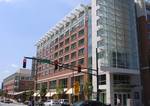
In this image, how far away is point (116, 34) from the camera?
6206 cm

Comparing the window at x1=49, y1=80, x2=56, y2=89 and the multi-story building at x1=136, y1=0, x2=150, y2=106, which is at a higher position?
the multi-story building at x1=136, y1=0, x2=150, y2=106

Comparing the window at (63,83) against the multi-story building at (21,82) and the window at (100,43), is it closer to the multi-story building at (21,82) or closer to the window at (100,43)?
the window at (100,43)

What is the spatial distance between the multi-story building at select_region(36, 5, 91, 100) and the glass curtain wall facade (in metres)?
8.49

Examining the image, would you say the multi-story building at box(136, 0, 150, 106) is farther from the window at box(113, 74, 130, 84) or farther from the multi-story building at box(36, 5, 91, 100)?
the multi-story building at box(36, 5, 91, 100)

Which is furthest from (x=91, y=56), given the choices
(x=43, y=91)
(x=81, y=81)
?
(x=43, y=91)

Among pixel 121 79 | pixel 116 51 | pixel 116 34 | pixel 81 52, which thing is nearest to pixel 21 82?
pixel 81 52

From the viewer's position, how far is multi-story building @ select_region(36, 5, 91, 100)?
71188mm

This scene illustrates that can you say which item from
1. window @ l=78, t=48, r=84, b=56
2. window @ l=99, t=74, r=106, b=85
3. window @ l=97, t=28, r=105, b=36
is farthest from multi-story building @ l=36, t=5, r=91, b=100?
window @ l=97, t=28, r=105, b=36

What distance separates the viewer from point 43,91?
8656 centimetres

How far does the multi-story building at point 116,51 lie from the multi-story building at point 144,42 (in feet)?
5.21

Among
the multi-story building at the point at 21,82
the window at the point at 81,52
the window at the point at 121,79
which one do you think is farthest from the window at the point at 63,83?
the multi-story building at the point at 21,82

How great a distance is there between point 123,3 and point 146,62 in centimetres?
1527

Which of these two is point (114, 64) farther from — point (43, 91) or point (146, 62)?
point (43, 91)

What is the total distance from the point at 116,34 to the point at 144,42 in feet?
26.0
